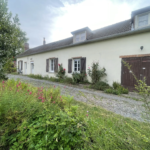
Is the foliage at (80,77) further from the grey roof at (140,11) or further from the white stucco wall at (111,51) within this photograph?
the grey roof at (140,11)

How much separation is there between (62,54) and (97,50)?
13.4 feet

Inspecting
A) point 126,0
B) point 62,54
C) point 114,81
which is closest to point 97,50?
point 114,81

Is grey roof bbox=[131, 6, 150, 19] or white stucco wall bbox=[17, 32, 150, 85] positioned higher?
grey roof bbox=[131, 6, 150, 19]

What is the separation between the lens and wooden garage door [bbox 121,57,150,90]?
18.0ft

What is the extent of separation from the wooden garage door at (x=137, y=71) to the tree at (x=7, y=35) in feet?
21.6

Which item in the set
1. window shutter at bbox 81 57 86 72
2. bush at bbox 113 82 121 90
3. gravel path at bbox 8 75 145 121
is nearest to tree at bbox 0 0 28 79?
gravel path at bbox 8 75 145 121

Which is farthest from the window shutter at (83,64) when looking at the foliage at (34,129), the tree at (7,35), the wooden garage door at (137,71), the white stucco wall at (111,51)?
the foliage at (34,129)

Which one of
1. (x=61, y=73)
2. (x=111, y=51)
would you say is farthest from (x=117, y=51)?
(x=61, y=73)

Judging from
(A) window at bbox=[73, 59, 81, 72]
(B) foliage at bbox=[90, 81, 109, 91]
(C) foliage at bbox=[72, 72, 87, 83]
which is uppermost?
(A) window at bbox=[73, 59, 81, 72]

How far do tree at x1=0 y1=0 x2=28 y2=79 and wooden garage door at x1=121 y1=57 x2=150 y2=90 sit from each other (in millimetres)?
6574

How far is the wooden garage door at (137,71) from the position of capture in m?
5.48

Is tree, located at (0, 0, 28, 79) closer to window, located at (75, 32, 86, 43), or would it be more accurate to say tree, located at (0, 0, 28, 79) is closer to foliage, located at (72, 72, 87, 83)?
foliage, located at (72, 72, 87, 83)

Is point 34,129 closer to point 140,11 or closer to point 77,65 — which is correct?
point 77,65

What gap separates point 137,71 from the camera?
575 cm
